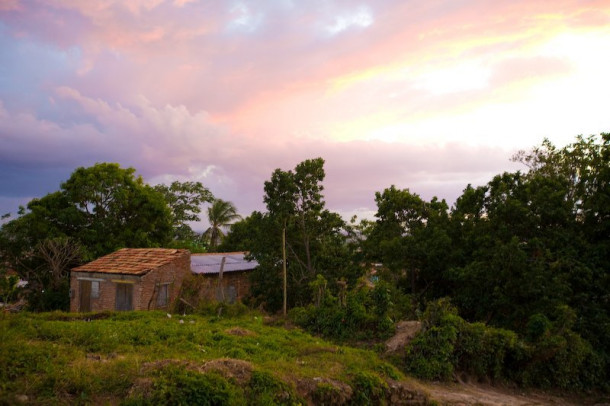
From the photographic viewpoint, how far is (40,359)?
7398mm

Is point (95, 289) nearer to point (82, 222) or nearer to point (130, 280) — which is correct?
point (130, 280)

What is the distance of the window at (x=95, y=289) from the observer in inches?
788

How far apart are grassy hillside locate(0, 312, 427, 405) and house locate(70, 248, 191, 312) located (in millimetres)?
6877

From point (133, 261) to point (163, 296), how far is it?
2.29 meters

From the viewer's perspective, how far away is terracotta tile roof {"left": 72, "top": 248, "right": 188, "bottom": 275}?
1908cm

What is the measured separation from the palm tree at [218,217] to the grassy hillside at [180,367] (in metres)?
27.3

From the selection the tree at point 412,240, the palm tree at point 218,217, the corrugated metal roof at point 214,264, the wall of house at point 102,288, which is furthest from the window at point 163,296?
the palm tree at point 218,217

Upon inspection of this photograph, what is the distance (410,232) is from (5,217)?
23.7 m

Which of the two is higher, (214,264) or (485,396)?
(214,264)

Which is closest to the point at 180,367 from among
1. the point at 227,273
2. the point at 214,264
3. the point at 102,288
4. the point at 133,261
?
the point at 133,261

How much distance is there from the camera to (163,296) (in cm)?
1969

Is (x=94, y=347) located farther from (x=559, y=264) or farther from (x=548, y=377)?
(x=559, y=264)

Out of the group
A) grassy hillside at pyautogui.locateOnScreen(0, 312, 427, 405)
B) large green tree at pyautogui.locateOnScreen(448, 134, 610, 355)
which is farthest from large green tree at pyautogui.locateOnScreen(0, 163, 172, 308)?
large green tree at pyautogui.locateOnScreen(448, 134, 610, 355)

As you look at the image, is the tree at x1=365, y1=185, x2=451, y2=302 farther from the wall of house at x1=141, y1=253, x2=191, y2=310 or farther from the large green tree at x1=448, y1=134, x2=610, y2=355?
the wall of house at x1=141, y1=253, x2=191, y2=310
